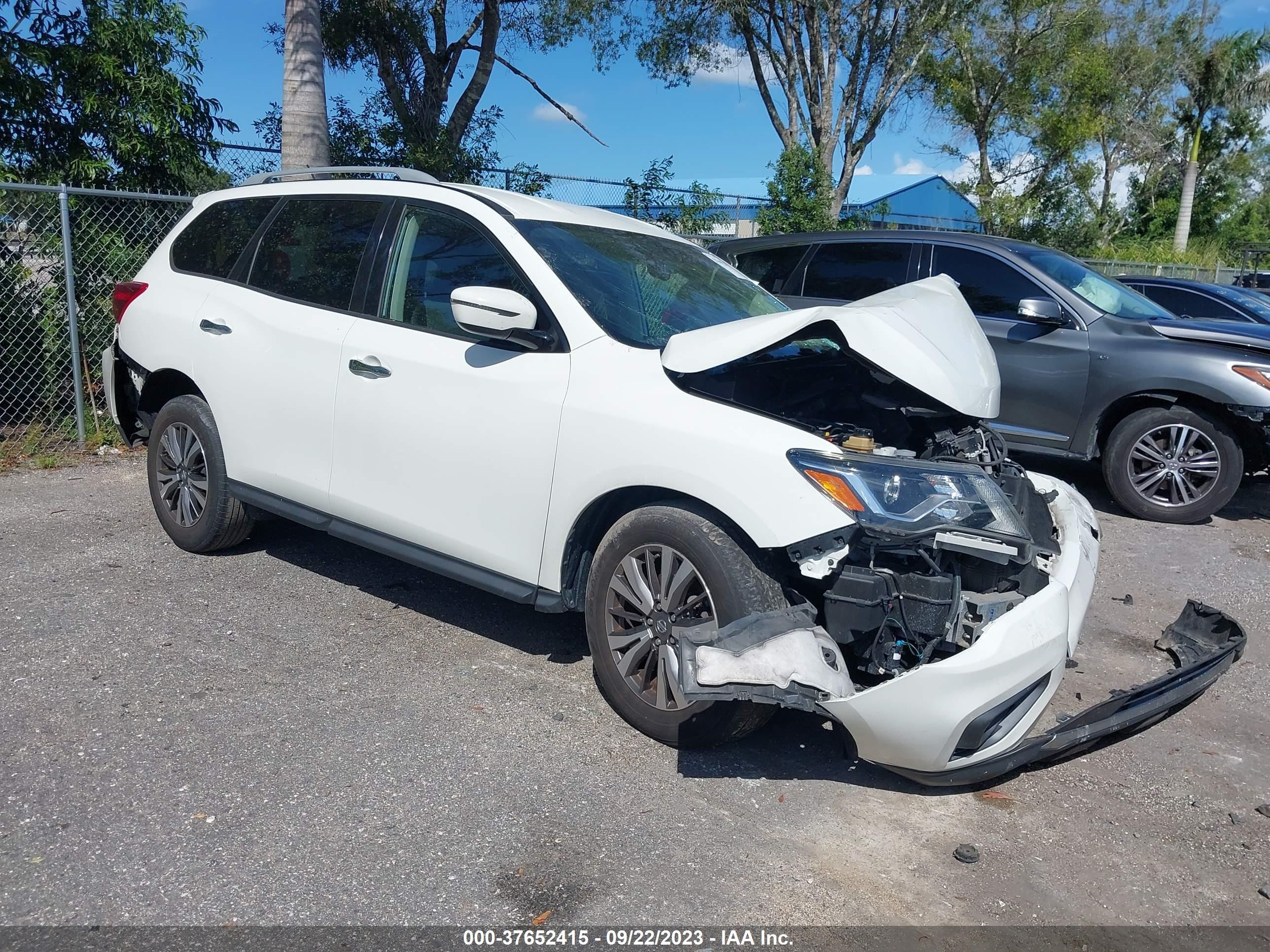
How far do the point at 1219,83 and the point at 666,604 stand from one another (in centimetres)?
4152

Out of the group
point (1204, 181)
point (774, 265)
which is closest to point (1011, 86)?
point (774, 265)

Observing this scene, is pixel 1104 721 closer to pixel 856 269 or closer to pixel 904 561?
pixel 904 561

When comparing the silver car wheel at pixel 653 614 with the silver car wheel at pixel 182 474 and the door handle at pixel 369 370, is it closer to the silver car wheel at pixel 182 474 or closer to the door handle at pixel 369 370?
the door handle at pixel 369 370

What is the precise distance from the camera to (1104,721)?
128 inches

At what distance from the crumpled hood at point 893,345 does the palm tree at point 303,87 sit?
668 centimetres

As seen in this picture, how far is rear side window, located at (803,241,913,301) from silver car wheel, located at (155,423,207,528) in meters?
4.94

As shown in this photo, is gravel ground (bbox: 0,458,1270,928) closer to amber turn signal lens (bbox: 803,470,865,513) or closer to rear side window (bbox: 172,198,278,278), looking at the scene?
amber turn signal lens (bbox: 803,470,865,513)

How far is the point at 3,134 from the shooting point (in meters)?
8.16

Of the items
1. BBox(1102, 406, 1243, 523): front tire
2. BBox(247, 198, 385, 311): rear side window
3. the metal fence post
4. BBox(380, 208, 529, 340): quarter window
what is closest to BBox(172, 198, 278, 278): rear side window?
BBox(247, 198, 385, 311): rear side window

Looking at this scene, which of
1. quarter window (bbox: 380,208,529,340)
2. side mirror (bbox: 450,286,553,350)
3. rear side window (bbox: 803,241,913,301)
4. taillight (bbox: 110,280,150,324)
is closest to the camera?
side mirror (bbox: 450,286,553,350)

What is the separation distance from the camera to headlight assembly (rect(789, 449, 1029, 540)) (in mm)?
3158

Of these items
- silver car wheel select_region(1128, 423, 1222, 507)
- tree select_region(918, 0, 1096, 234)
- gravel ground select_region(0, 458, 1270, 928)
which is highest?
tree select_region(918, 0, 1096, 234)

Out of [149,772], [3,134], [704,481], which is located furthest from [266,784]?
[3,134]

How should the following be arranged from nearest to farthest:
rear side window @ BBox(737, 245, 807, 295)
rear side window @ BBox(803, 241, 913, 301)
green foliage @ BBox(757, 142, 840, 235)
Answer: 1. rear side window @ BBox(803, 241, 913, 301)
2. rear side window @ BBox(737, 245, 807, 295)
3. green foliage @ BBox(757, 142, 840, 235)
